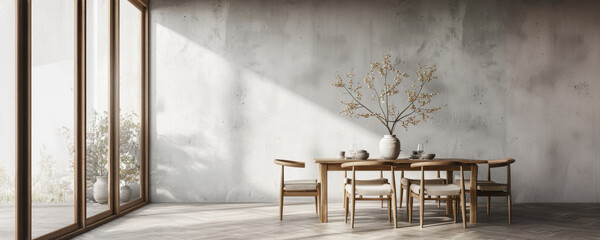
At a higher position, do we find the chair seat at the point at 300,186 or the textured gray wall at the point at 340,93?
the textured gray wall at the point at 340,93

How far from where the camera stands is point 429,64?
6.62m

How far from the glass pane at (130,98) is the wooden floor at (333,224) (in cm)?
48

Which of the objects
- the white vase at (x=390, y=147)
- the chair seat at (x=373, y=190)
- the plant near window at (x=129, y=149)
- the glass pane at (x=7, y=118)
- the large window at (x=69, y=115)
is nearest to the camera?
the glass pane at (x=7, y=118)

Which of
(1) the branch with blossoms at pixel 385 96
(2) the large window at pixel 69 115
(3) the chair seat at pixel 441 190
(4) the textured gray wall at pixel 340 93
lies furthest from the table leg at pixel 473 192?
(2) the large window at pixel 69 115

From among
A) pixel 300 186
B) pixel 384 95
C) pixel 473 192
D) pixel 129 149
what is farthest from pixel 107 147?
pixel 473 192

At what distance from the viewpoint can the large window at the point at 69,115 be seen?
11.6 ft

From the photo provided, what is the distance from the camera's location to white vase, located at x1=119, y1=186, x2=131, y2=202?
5922mm

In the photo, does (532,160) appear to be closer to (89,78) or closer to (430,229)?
(430,229)

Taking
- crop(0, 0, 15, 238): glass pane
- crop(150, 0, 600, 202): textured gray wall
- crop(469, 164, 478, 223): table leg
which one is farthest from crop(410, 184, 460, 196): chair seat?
crop(0, 0, 15, 238): glass pane

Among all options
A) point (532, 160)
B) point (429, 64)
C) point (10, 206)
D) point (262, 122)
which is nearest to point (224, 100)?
point (262, 122)

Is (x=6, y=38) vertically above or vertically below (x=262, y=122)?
above

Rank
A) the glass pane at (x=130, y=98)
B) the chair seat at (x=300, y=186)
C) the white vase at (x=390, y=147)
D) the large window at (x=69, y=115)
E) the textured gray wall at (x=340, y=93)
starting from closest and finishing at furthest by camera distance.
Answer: the large window at (x=69, y=115) → the chair seat at (x=300, y=186) → the white vase at (x=390, y=147) → the glass pane at (x=130, y=98) → the textured gray wall at (x=340, y=93)

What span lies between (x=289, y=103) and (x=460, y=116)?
2.57 metres

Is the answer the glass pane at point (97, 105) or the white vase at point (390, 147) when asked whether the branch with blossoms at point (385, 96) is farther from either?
the glass pane at point (97, 105)
